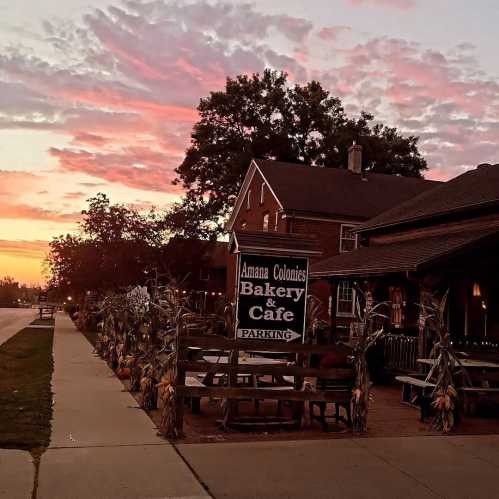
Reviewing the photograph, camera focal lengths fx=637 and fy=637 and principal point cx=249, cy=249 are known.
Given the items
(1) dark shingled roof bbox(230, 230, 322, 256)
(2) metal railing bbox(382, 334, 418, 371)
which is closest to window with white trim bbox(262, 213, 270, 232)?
(2) metal railing bbox(382, 334, 418, 371)

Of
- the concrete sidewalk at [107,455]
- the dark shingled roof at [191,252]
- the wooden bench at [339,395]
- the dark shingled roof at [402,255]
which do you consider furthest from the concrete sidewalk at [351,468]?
the dark shingled roof at [191,252]

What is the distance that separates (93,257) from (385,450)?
89.0 feet

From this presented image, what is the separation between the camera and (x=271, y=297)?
918 cm

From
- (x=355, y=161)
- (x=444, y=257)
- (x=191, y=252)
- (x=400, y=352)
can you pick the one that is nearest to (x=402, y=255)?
(x=444, y=257)

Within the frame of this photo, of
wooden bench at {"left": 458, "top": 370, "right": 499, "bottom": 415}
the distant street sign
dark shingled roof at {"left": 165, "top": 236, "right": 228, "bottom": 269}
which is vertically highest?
dark shingled roof at {"left": 165, "top": 236, "right": 228, "bottom": 269}

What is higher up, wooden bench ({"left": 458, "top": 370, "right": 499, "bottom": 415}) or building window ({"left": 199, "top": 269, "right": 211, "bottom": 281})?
building window ({"left": 199, "top": 269, "right": 211, "bottom": 281})

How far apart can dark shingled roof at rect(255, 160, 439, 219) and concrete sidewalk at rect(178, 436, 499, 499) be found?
2282 cm

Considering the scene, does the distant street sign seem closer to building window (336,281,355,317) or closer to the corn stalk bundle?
the corn stalk bundle

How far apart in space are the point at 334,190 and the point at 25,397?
24681mm

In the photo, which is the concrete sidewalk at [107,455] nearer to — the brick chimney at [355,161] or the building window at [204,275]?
the brick chimney at [355,161]

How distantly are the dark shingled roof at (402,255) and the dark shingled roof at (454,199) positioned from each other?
673 mm

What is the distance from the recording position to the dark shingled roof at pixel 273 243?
9117 millimetres

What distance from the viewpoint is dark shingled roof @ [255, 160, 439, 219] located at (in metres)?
31.0

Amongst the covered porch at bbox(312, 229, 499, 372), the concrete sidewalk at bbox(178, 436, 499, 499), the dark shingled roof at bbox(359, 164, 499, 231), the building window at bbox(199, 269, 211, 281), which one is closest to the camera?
the concrete sidewalk at bbox(178, 436, 499, 499)
